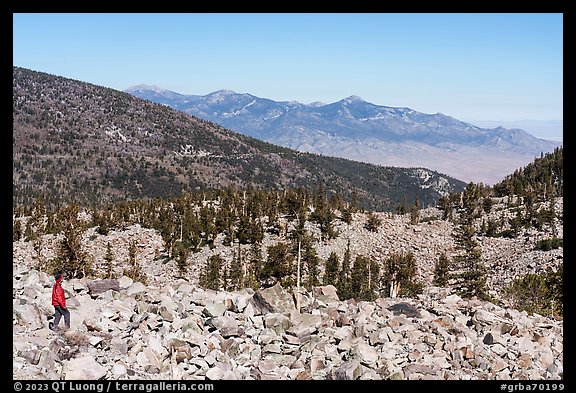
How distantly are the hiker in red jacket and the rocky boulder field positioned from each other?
296 millimetres

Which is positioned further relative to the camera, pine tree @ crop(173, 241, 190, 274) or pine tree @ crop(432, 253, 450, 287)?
pine tree @ crop(173, 241, 190, 274)

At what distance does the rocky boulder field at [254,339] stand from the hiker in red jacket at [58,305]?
0.30 meters

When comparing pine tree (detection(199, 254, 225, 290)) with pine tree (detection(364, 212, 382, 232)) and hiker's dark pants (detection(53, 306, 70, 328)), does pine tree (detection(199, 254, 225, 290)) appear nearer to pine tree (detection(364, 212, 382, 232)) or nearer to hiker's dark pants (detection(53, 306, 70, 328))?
pine tree (detection(364, 212, 382, 232))

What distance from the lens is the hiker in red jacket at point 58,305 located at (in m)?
12.2

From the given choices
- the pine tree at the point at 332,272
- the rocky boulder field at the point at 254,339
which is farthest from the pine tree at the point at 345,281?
the rocky boulder field at the point at 254,339

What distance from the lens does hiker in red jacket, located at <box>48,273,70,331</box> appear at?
12.2m

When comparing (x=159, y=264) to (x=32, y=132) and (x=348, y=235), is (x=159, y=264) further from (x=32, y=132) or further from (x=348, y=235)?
(x=32, y=132)

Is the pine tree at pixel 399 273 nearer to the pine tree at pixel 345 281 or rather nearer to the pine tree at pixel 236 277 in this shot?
the pine tree at pixel 345 281

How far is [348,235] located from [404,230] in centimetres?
713

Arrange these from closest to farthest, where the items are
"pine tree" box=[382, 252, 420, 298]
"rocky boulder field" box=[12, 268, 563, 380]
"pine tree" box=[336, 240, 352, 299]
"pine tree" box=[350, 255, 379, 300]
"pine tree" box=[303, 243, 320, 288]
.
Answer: "rocky boulder field" box=[12, 268, 563, 380] → "pine tree" box=[336, 240, 352, 299] → "pine tree" box=[350, 255, 379, 300] → "pine tree" box=[382, 252, 420, 298] → "pine tree" box=[303, 243, 320, 288]

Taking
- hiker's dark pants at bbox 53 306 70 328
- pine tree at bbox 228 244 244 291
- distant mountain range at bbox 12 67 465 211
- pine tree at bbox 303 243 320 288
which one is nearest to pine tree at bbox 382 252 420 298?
pine tree at bbox 303 243 320 288
